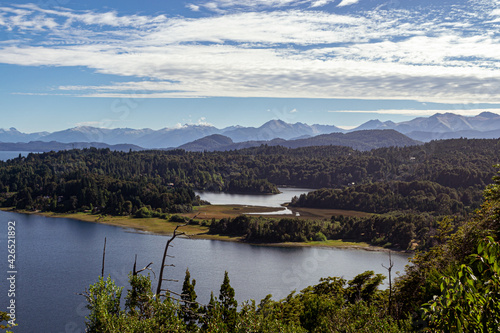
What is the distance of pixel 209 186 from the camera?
7835 inches

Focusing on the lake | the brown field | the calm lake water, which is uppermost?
the calm lake water

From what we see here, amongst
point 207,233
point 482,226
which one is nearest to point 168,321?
point 482,226

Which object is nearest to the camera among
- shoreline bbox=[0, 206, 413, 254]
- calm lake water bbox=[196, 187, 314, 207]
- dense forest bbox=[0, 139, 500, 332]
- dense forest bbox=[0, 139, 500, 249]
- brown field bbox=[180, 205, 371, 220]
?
dense forest bbox=[0, 139, 500, 332]

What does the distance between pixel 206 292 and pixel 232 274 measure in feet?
35.2

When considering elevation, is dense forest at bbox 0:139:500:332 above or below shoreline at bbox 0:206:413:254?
above

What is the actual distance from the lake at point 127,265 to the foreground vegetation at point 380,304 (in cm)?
1683

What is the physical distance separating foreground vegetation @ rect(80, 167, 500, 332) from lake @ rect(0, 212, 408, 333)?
16.8m

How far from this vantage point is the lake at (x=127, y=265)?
44.9m

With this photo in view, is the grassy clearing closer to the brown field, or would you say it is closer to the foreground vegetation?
the brown field

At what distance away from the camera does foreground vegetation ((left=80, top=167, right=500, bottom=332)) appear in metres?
5.50

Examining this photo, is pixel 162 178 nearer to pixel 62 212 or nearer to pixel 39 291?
pixel 62 212

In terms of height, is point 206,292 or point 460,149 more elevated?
point 460,149

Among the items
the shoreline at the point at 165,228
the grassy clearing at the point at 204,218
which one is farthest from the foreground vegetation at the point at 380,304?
the grassy clearing at the point at 204,218

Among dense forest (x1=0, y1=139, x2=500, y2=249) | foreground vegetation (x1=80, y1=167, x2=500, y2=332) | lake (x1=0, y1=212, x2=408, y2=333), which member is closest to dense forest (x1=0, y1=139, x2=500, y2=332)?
foreground vegetation (x1=80, y1=167, x2=500, y2=332)
